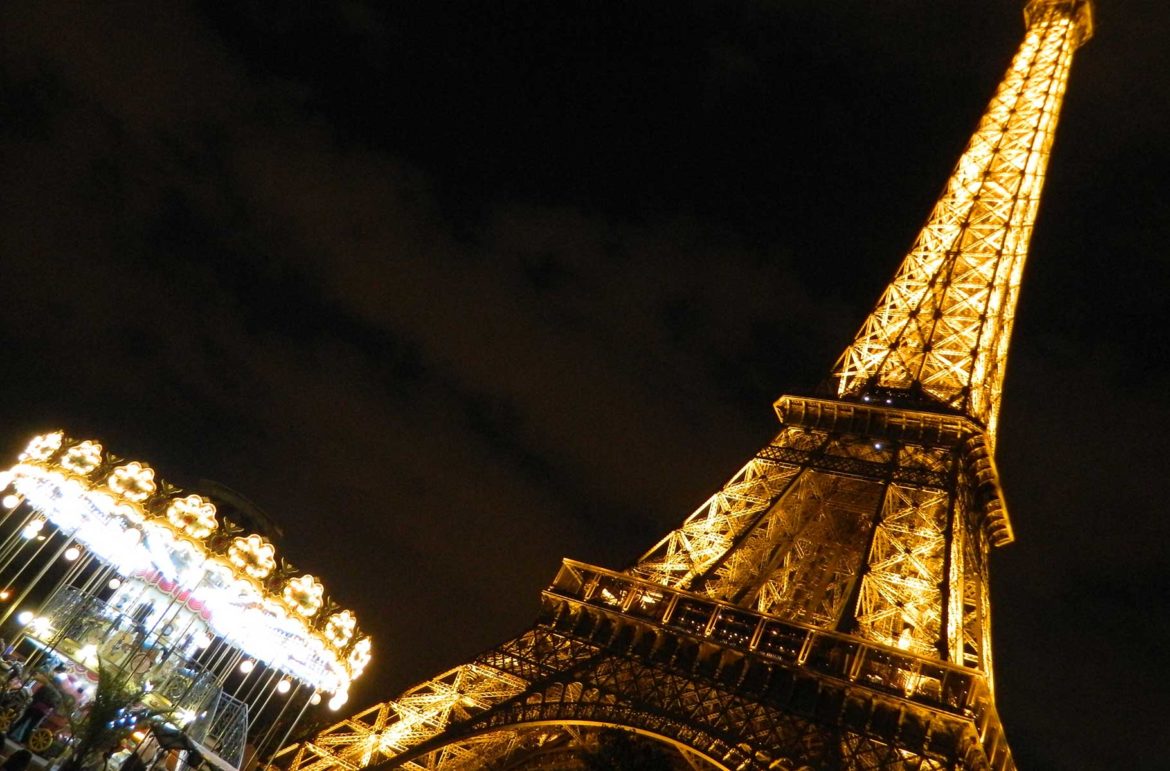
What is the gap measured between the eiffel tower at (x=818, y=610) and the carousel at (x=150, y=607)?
3.92m

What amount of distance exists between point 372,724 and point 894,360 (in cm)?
1650

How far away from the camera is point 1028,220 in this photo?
27.3m

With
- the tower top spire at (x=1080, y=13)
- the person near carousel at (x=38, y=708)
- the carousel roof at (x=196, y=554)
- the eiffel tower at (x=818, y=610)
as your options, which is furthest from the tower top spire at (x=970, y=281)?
the person near carousel at (x=38, y=708)

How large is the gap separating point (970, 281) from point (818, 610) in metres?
11.9

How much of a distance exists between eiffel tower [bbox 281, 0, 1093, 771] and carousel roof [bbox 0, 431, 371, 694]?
4.07 metres

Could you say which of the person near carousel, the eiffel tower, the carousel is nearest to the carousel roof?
the carousel

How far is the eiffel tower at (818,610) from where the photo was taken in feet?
47.5

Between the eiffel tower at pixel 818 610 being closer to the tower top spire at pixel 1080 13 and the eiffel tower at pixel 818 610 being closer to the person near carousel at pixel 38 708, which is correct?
the person near carousel at pixel 38 708

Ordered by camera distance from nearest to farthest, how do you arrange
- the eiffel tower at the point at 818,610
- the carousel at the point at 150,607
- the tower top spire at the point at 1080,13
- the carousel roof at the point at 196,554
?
the eiffel tower at the point at 818,610 < the carousel at the point at 150,607 < the carousel roof at the point at 196,554 < the tower top spire at the point at 1080,13

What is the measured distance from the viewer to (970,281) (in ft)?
85.9

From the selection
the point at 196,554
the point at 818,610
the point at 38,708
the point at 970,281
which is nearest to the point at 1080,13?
the point at 970,281

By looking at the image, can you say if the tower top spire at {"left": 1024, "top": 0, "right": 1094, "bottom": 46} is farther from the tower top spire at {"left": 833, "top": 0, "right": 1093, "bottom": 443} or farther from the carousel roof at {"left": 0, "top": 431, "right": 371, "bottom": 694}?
the carousel roof at {"left": 0, "top": 431, "right": 371, "bottom": 694}

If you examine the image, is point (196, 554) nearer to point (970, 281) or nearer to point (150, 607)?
point (150, 607)

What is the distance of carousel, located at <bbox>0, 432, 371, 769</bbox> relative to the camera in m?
18.0
